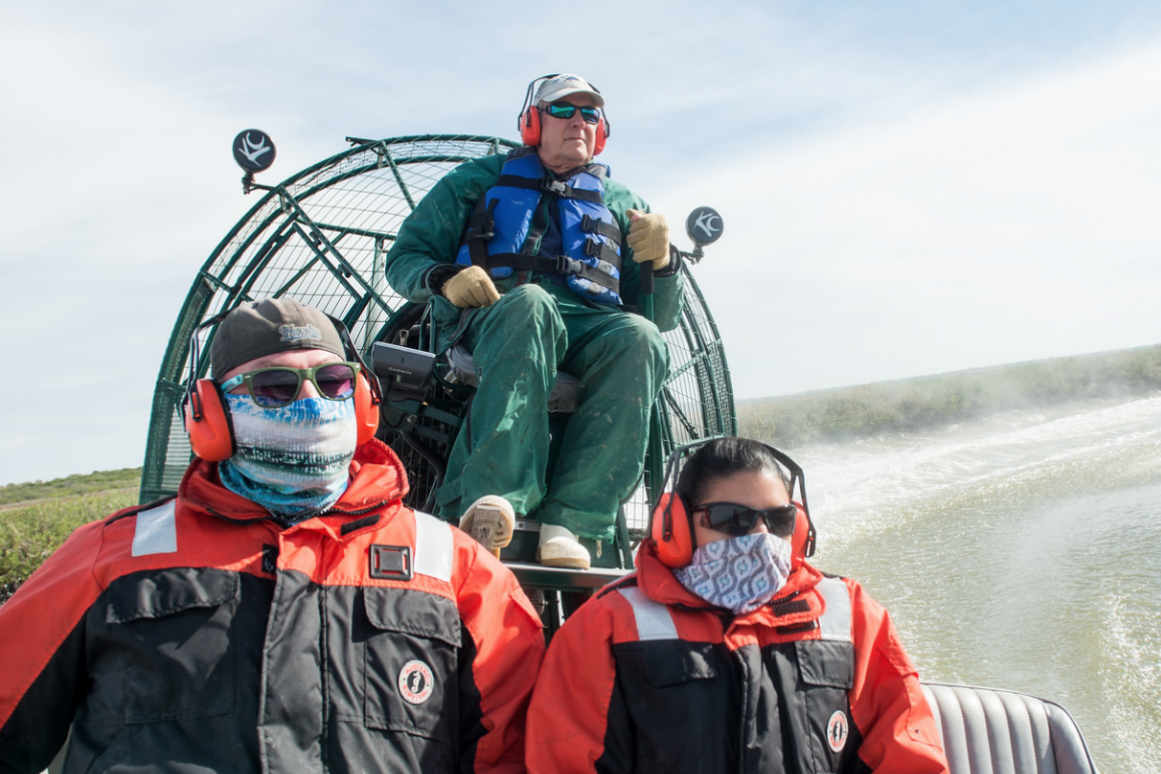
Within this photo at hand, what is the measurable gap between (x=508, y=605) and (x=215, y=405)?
856 mm

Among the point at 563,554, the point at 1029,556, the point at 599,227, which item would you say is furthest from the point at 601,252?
the point at 1029,556

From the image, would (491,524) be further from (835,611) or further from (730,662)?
(835,611)

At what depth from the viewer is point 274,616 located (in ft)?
5.74

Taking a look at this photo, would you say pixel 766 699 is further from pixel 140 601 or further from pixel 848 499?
pixel 848 499

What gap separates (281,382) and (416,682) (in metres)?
0.77

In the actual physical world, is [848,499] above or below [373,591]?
below

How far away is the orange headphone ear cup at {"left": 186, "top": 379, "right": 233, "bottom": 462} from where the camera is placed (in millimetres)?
1926

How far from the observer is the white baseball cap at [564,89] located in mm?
3744

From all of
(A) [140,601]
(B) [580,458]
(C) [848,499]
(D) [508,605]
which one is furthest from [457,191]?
(C) [848,499]

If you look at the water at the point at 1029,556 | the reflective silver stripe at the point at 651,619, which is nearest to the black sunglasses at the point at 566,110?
the reflective silver stripe at the point at 651,619

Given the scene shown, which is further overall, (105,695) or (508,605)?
(508,605)

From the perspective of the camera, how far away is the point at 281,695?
1.70 m

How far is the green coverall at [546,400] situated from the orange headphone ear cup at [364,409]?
2.62ft

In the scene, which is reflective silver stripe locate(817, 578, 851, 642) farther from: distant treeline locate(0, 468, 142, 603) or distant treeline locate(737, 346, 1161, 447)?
distant treeline locate(737, 346, 1161, 447)
